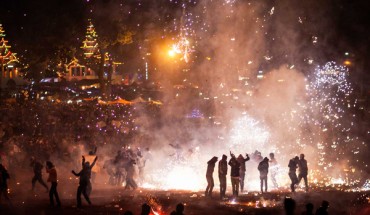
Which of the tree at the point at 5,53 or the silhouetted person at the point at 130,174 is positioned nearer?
the silhouetted person at the point at 130,174

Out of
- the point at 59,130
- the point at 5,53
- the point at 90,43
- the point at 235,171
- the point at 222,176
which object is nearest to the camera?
the point at 222,176

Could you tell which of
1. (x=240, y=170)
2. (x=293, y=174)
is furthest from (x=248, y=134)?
(x=293, y=174)

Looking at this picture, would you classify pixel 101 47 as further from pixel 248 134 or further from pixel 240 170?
pixel 240 170

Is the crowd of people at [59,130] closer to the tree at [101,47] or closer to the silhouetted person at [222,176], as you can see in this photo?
the tree at [101,47]

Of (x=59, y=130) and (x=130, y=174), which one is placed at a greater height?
(x=59, y=130)

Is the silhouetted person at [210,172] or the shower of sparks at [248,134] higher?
the shower of sparks at [248,134]

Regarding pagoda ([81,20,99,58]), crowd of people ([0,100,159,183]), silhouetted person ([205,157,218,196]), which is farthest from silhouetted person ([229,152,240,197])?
pagoda ([81,20,99,58])

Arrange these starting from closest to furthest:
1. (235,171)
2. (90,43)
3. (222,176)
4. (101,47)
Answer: (222,176)
(235,171)
(101,47)
(90,43)

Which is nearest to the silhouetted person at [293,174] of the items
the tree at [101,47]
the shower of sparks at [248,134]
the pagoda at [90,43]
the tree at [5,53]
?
the shower of sparks at [248,134]

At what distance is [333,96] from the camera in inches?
1500

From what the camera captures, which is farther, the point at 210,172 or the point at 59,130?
the point at 59,130

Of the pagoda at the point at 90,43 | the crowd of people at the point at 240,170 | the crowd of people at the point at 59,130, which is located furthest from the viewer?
the pagoda at the point at 90,43

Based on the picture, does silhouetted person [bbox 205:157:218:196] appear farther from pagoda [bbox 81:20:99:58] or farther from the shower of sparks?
pagoda [bbox 81:20:99:58]

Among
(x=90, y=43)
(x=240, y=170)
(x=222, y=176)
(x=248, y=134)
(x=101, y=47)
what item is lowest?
(x=222, y=176)
